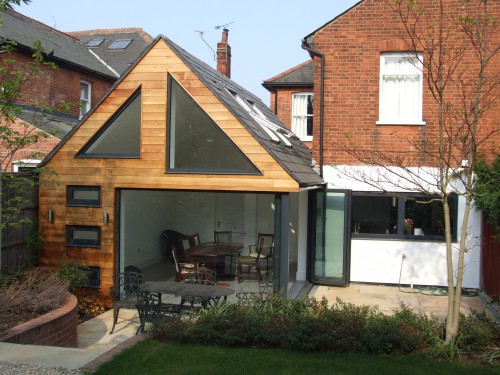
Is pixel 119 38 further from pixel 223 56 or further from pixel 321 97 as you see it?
pixel 321 97

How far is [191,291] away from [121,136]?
376cm

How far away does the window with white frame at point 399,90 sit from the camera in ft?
40.7

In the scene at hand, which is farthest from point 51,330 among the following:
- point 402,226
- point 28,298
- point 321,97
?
point 402,226

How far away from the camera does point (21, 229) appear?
1047cm

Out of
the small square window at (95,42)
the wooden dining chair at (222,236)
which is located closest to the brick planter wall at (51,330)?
the wooden dining chair at (222,236)

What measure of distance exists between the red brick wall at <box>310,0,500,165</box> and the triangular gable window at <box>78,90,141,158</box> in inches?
174

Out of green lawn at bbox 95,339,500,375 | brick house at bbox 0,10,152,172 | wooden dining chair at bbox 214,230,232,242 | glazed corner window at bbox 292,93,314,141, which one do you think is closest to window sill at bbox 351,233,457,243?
wooden dining chair at bbox 214,230,232,242

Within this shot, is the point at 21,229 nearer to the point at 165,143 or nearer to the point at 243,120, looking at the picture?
the point at 165,143

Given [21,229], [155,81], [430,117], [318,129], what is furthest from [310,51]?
[21,229]

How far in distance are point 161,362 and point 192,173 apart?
177 inches

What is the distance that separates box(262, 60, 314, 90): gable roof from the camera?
2036 centimetres

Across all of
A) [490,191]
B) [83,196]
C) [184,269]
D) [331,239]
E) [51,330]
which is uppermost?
[490,191]

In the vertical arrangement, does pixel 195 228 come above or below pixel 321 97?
below

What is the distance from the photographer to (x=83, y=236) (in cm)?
1079
